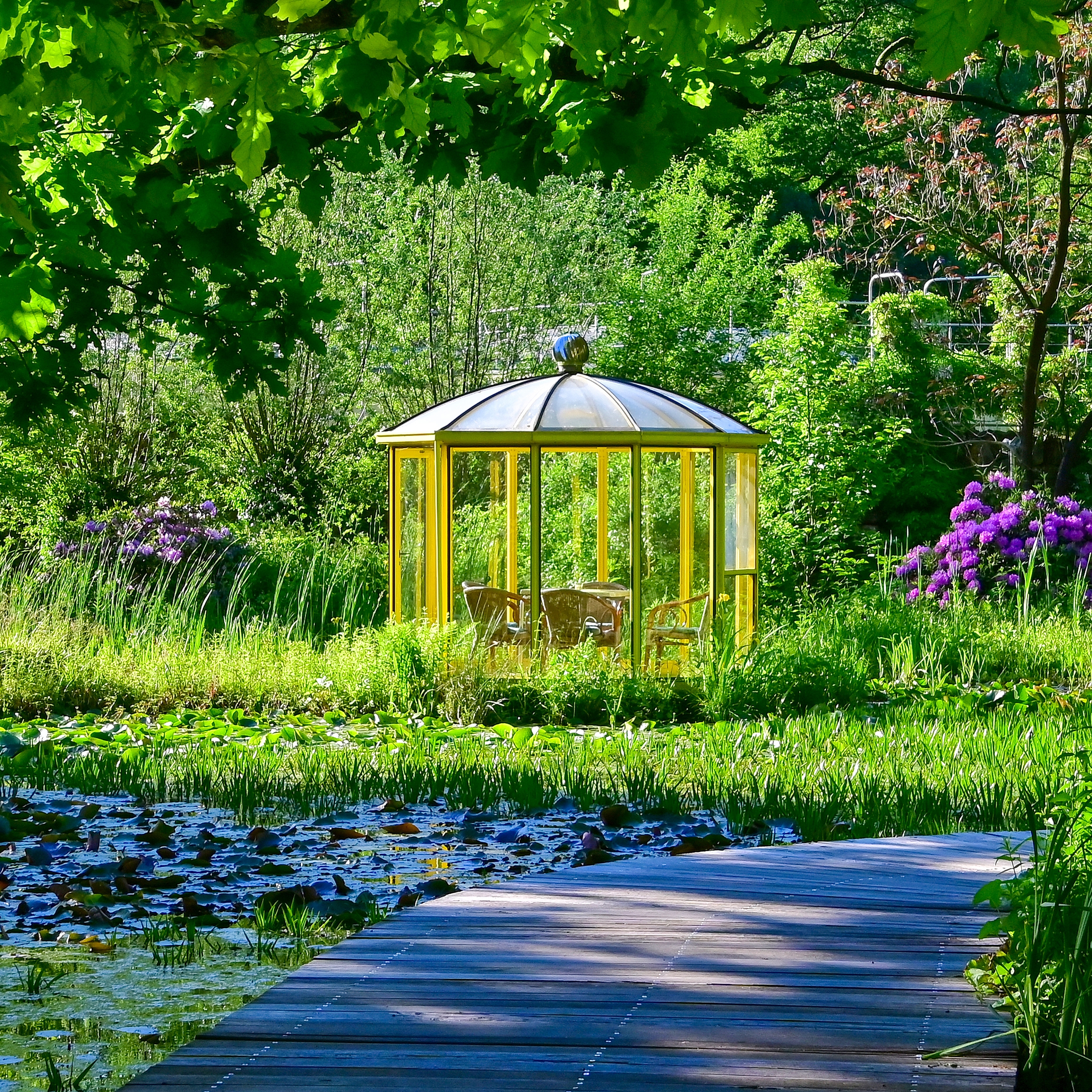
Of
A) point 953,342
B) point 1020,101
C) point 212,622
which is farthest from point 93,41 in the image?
point 1020,101

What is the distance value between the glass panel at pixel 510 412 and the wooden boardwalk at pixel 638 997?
652cm

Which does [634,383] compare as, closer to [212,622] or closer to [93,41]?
[212,622]

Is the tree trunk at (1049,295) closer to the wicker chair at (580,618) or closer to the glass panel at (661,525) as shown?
the glass panel at (661,525)

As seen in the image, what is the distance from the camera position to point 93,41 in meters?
3.66

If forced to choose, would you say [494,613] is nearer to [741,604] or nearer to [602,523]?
[602,523]

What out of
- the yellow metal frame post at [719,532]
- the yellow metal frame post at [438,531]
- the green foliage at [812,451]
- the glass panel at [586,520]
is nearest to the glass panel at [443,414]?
the yellow metal frame post at [438,531]

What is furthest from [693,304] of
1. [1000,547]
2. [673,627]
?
[673,627]

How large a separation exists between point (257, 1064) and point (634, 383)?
9.03m

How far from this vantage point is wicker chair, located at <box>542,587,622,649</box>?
35.2ft

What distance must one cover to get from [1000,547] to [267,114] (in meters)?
11.8

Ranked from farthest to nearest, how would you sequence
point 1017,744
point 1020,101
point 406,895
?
1. point 1020,101
2. point 1017,744
3. point 406,895

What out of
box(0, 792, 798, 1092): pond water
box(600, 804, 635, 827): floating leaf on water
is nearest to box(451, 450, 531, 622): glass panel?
box(0, 792, 798, 1092): pond water

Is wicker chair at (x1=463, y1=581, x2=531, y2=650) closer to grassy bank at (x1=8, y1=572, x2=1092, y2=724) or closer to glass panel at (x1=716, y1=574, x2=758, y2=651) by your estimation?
grassy bank at (x1=8, y1=572, x2=1092, y2=724)

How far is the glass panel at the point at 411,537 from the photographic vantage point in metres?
11.3
